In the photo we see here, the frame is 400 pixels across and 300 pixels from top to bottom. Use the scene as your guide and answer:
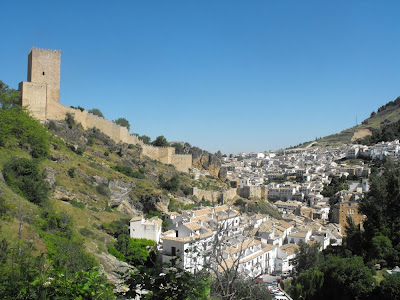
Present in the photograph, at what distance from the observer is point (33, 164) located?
44.2 ft

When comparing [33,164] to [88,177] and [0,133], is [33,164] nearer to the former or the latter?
[0,133]

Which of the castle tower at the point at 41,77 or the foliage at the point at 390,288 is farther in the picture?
the castle tower at the point at 41,77

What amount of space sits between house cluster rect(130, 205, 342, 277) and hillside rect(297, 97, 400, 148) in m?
57.9

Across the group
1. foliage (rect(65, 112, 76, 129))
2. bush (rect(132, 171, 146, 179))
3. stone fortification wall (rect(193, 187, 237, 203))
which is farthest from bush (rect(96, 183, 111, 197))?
stone fortification wall (rect(193, 187, 237, 203))

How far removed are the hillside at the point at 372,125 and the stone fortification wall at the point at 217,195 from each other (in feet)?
191

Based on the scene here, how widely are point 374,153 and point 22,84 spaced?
185 feet

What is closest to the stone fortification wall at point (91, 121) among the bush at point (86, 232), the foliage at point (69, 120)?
the foliage at point (69, 120)

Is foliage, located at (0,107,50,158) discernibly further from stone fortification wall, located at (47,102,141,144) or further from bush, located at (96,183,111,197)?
stone fortification wall, located at (47,102,141,144)

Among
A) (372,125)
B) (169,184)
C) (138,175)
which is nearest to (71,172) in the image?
(138,175)

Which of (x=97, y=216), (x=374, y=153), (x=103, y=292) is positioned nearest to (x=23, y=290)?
(x=103, y=292)

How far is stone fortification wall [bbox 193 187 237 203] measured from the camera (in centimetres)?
2831

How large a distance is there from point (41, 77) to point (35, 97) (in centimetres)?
147

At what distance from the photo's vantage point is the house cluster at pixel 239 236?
15.6 m

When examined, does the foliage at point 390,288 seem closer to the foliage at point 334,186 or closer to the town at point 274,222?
the town at point 274,222
